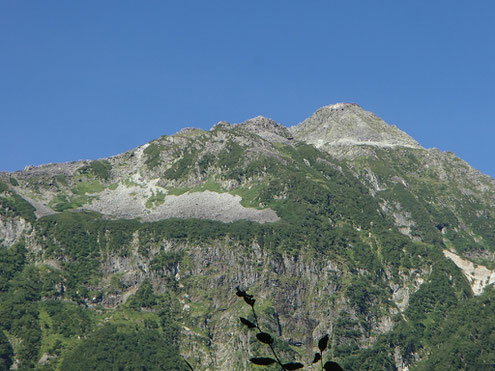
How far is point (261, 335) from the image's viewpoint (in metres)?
14.4

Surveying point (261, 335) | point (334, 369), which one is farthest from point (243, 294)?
point (334, 369)

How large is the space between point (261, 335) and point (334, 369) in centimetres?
145

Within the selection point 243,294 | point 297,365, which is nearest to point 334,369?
point 297,365

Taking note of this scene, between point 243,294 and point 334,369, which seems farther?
point 243,294

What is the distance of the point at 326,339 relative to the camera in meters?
14.4

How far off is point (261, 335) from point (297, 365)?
0.93m

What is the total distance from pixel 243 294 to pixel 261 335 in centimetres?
79

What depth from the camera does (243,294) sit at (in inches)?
576

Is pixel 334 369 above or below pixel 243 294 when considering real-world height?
below

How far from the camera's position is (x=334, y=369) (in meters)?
13.7

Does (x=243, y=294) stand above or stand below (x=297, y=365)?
above

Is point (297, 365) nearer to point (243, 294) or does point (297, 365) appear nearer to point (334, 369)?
point (334, 369)
